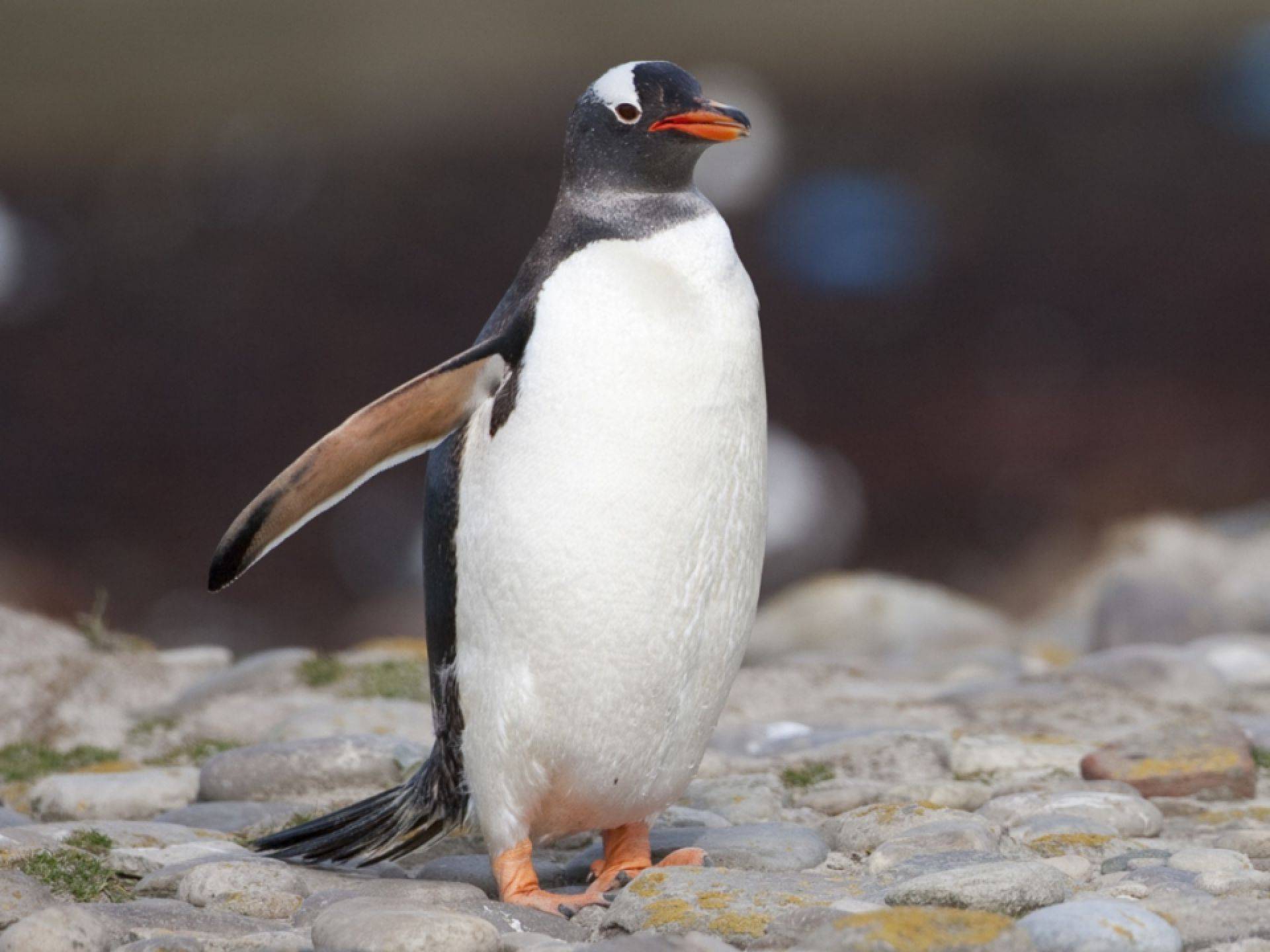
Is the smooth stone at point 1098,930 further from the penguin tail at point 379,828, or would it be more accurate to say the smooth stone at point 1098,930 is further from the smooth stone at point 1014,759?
the smooth stone at point 1014,759

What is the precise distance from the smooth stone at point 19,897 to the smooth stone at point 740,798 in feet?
5.18

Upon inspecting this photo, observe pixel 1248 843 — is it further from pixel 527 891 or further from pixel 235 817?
pixel 235 817

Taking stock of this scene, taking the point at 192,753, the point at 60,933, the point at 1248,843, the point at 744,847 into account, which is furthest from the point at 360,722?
the point at 1248,843

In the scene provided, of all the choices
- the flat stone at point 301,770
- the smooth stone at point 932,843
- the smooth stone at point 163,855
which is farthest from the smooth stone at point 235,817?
the smooth stone at point 932,843

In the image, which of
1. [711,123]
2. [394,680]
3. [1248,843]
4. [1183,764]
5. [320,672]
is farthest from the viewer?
[320,672]

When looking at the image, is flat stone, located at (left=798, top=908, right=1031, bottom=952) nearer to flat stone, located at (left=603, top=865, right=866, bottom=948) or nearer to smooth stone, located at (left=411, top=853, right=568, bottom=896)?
flat stone, located at (left=603, top=865, right=866, bottom=948)

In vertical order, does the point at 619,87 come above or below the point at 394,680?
above

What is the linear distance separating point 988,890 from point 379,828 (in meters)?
1.43

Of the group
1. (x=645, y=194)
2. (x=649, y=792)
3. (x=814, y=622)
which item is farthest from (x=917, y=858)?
(x=814, y=622)

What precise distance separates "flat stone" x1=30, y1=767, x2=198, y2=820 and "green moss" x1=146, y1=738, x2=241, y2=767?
0.42 meters

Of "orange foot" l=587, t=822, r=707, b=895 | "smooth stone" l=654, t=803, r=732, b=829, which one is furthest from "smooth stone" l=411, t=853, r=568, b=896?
"smooth stone" l=654, t=803, r=732, b=829

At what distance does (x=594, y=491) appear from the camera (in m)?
2.92

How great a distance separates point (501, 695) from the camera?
3047mm

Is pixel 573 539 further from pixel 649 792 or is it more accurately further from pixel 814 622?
pixel 814 622
